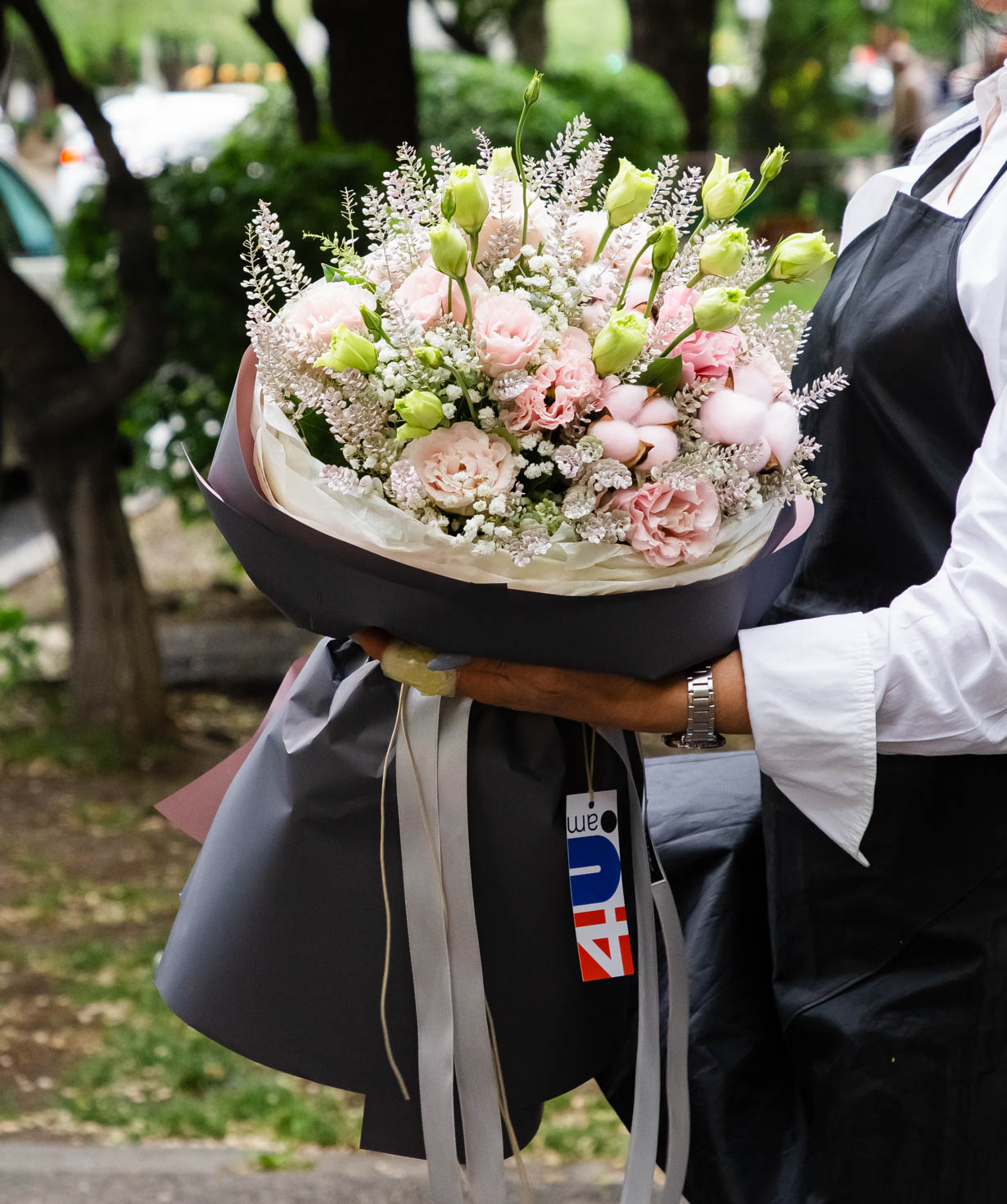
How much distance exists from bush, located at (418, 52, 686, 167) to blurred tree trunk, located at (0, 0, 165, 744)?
8.92 ft

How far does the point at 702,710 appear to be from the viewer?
63.1 inches

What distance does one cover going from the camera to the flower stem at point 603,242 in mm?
1535

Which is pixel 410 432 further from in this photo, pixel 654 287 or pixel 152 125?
pixel 152 125

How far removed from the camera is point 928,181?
6.10 ft

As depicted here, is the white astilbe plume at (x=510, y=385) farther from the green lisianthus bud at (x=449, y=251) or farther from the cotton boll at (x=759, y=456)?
the cotton boll at (x=759, y=456)

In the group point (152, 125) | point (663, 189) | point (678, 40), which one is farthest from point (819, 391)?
point (152, 125)

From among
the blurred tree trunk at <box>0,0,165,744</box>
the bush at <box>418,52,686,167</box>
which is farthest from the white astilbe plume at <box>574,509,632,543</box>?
the bush at <box>418,52,686,167</box>

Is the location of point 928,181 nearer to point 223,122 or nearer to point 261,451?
point 261,451

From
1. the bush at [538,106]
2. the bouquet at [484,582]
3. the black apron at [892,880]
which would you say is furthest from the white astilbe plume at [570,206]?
the bush at [538,106]

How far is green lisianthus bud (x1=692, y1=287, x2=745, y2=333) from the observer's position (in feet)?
4.68

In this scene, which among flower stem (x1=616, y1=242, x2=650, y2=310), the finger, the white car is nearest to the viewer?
flower stem (x1=616, y1=242, x2=650, y2=310)

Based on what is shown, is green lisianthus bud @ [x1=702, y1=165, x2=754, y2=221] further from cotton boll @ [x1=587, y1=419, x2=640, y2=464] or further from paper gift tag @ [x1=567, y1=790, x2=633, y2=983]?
paper gift tag @ [x1=567, y1=790, x2=633, y2=983]

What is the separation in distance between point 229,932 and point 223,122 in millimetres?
13232

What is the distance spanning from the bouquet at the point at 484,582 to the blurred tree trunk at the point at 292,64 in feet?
14.6
